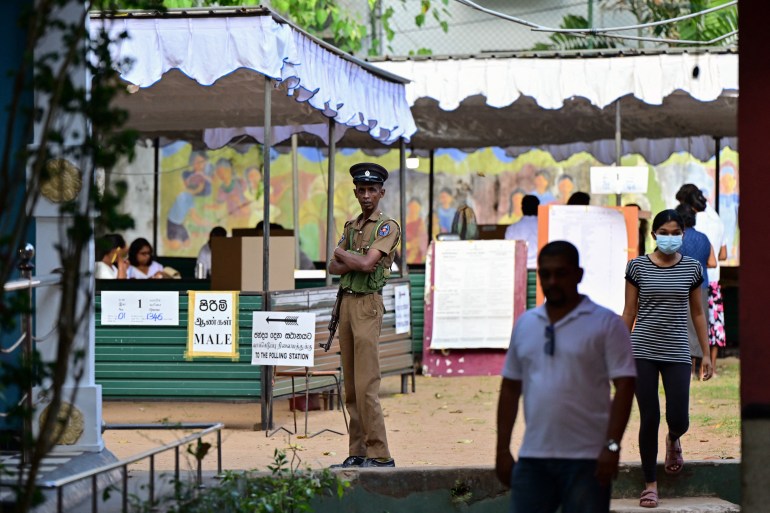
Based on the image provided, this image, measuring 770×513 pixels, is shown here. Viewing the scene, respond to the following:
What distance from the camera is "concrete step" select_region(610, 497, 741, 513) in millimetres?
7980

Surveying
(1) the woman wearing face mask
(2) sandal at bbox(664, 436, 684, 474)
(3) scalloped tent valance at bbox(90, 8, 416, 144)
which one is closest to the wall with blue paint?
(3) scalloped tent valance at bbox(90, 8, 416, 144)

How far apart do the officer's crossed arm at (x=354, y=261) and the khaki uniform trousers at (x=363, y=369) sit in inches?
7.6

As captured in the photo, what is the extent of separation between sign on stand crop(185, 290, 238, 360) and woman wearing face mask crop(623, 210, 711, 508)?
4.42 metres

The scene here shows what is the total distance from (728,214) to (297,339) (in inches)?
560

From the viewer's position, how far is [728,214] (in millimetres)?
23906

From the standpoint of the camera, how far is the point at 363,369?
8.92m

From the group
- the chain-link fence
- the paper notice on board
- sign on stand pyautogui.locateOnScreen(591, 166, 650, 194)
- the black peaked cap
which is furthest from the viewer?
the chain-link fence

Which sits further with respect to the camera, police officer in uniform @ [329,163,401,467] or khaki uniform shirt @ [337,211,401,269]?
khaki uniform shirt @ [337,211,401,269]

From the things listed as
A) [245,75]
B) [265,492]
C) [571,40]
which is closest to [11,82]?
[265,492]

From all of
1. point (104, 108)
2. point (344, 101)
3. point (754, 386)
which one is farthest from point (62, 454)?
point (344, 101)

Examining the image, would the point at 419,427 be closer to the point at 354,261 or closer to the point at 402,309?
the point at 402,309

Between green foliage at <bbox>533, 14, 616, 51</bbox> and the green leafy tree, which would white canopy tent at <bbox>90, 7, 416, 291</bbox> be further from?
green foliage at <bbox>533, 14, 616, 51</bbox>

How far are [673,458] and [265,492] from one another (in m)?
2.67

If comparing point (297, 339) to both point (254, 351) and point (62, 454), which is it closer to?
point (254, 351)
